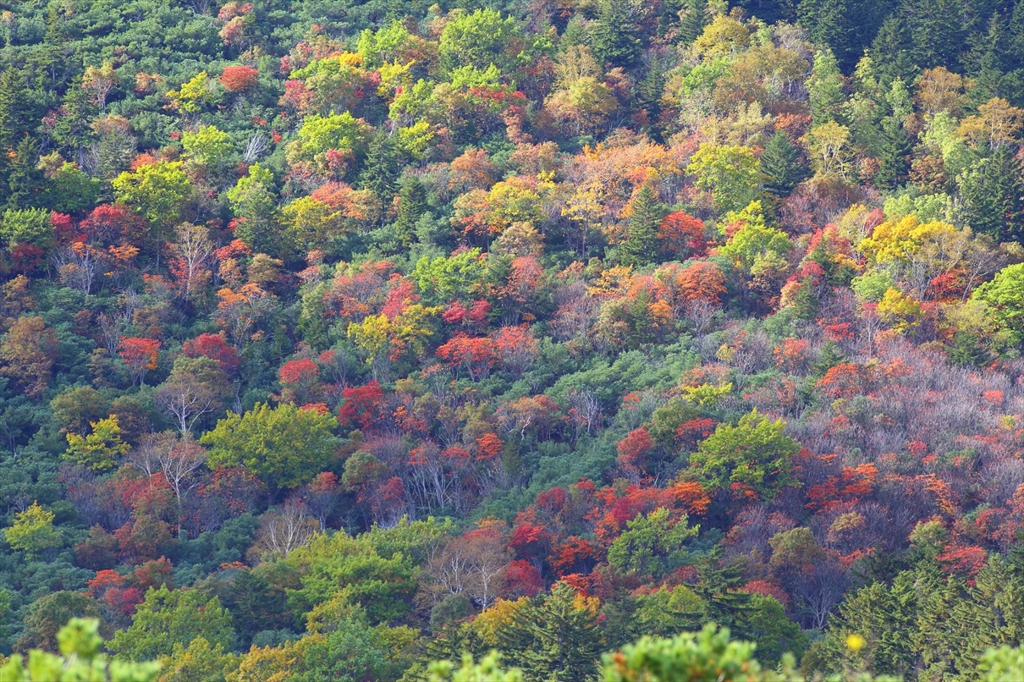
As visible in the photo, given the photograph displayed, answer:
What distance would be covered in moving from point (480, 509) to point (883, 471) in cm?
1587

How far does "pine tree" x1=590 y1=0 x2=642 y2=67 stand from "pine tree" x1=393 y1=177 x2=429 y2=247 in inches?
722

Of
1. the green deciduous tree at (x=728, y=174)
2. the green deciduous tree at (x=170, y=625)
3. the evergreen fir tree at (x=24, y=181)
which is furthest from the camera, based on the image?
the green deciduous tree at (x=728, y=174)

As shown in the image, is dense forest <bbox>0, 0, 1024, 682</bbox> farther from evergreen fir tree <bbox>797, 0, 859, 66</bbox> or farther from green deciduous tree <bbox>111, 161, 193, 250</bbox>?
evergreen fir tree <bbox>797, 0, 859, 66</bbox>

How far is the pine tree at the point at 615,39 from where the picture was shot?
293 ft

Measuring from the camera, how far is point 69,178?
72.9 metres

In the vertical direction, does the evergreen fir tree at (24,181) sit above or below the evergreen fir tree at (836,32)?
below

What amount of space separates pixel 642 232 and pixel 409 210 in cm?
1155

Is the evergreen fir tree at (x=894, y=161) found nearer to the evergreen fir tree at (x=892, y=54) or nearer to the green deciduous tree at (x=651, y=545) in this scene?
the evergreen fir tree at (x=892, y=54)

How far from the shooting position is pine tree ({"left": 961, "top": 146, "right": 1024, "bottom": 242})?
72562 millimetres

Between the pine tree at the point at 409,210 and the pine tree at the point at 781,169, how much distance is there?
1719 centimetres

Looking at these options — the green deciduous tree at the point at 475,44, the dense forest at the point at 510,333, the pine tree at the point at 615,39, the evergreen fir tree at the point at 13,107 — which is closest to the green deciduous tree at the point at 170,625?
the dense forest at the point at 510,333

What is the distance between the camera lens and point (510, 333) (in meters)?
68.9

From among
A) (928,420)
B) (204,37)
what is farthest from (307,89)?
(928,420)

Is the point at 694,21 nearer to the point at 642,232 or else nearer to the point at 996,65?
the point at 996,65
